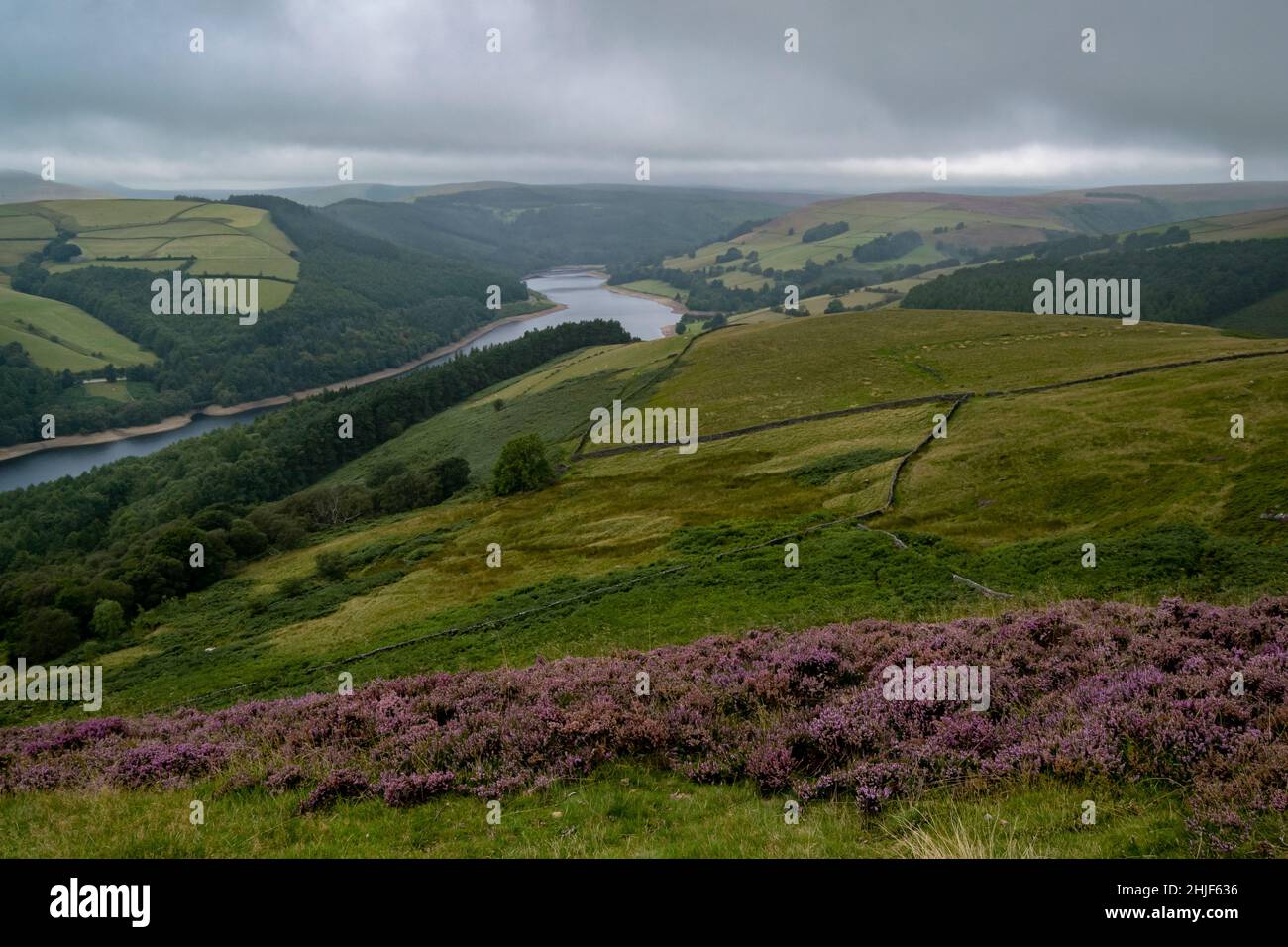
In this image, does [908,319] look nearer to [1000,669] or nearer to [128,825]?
[1000,669]

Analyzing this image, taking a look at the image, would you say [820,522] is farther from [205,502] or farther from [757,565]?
[205,502]

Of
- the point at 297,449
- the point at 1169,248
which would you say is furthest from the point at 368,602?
the point at 1169,248

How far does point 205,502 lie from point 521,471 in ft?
186

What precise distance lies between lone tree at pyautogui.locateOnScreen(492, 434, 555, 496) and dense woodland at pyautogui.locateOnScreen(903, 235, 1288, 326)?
114 meters

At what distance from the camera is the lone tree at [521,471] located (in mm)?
66750

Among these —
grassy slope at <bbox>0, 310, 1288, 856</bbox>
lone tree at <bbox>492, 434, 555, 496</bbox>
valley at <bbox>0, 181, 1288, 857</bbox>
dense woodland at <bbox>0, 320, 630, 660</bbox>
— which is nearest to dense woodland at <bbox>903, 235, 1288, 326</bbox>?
valley at <bbox>0, 181, 1288, 857</bbox>

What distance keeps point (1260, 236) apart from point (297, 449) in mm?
218649

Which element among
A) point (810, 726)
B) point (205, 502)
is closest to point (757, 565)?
point (810, 726)

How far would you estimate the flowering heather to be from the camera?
987cm

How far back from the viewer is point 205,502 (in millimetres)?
98625

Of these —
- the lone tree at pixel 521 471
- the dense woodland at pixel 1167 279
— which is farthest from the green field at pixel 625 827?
the dense woodland at pixel 1167 279

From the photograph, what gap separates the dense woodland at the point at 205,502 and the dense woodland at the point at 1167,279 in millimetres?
85765

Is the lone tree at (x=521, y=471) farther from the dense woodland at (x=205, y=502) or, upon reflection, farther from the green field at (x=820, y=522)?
the dense woodland at (x=205, y=502)

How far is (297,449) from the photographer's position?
114 meters
